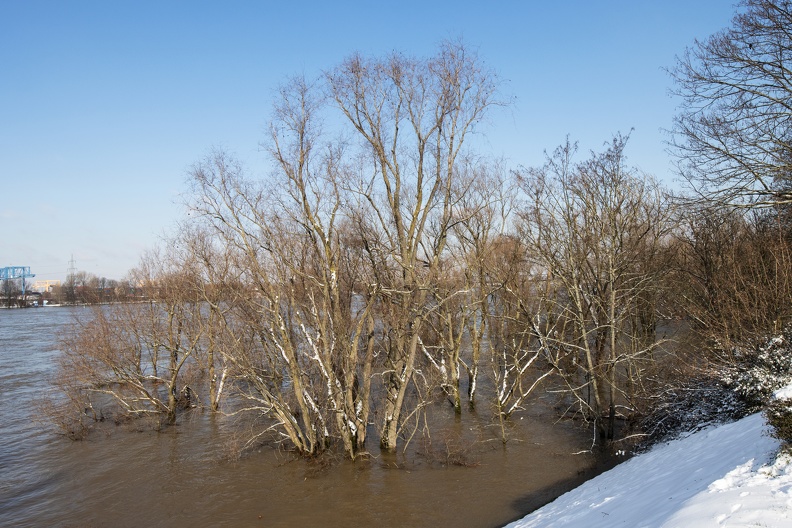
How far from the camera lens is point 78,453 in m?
16.4

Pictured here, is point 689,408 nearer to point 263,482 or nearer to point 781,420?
point 781,420

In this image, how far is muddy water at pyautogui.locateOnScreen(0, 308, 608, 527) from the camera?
39.3 feet

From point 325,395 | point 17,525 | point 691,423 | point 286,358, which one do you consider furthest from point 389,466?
point 17,525

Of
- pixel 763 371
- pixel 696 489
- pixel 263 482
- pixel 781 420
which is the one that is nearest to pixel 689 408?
pixel 763 371

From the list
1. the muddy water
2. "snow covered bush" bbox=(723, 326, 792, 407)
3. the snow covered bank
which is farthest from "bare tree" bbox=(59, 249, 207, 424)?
"snow covered bush" bbox=(723, 326, 792, 407)

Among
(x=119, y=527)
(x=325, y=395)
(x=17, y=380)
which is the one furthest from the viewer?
(x=17, y=380)

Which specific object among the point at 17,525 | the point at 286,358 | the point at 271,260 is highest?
the point at 271,260

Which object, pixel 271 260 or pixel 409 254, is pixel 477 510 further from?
pixel 271 260

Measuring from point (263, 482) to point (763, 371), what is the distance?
11.8 meters

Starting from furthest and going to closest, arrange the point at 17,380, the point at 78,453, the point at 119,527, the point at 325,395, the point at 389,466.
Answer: the point at 17,380 → the point at 78,453 → the point at 325,395 → the point at 389,466 → the point at 119,527

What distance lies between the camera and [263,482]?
13672 millimetres

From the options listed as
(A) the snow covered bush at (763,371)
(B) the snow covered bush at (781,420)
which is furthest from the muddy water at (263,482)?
(B) the snow covered bush at (781,420)

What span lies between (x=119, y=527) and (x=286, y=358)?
521 centimetres

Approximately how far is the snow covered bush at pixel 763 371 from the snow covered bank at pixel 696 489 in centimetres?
124
